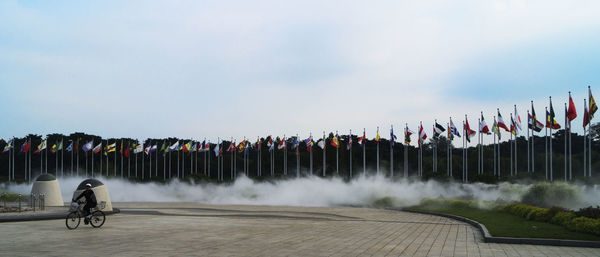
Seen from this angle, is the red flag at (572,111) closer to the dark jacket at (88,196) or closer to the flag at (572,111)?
the flag at (572,111)

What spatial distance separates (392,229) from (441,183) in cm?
3240

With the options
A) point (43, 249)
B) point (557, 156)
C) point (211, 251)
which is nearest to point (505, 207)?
point (211, 251)

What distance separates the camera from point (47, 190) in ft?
125

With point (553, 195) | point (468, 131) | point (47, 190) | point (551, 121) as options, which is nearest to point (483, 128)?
point (468, 131)

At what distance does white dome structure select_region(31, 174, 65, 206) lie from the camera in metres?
37.9

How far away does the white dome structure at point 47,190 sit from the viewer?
3791cm

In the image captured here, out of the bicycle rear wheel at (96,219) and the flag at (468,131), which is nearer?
the bicycle rear wheel at (96,219)

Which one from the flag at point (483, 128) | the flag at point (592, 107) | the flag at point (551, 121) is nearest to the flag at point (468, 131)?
the flag at point (483, 128)

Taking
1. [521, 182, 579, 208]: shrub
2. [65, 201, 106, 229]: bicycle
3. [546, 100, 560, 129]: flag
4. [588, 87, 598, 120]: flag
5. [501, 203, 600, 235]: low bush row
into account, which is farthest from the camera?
[546, 100, 560, 129]: flag

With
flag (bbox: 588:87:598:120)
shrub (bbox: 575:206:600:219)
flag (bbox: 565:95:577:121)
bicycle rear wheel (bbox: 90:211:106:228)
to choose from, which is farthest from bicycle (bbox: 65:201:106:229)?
flag (bbox: 588:87:598:120)

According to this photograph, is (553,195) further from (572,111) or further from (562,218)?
(562,218)

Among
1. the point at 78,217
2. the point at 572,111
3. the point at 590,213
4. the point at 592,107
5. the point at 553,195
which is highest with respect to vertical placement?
the point at 592,107

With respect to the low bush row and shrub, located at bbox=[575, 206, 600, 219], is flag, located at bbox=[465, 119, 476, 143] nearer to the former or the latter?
the low bush row

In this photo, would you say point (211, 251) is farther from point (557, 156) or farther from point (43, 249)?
point (557, 156)
